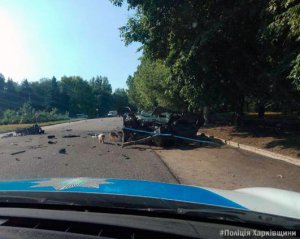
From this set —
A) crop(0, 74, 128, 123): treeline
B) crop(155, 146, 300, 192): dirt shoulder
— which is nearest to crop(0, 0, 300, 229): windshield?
crop(155, 146, 300, 192): dirt shoulder

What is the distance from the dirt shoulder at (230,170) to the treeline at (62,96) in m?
102

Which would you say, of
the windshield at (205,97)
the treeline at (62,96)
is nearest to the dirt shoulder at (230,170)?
the windshield at (205,97)

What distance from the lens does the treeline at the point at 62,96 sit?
130500mm

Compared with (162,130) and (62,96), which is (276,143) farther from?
(62,96)

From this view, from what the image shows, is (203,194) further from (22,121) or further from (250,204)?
(22,121)

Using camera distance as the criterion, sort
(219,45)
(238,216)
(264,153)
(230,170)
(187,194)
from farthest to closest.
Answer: (219,45) → (264,153) → (230,170) → (187,194) → (238,216)

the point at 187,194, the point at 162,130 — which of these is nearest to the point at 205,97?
the point at 162,130

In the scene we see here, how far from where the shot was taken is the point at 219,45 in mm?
18906

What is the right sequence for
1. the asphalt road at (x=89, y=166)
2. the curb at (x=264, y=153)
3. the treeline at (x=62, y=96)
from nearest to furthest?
the asphalt road at (x=89, y=166), the curb at (x=264, y=153), the treeline at (x=62, y=96)

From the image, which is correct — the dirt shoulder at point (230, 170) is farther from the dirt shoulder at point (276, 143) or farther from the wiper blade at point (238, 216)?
the wiper blade at point (238, 216)

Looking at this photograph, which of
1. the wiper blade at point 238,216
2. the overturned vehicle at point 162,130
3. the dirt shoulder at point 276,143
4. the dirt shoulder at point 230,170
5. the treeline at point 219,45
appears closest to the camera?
the wiper blade at point 238,216

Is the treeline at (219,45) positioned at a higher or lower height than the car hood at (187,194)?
higher

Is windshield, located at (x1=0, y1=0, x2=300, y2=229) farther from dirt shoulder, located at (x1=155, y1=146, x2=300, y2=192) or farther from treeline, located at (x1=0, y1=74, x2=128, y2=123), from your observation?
treeline, located at (x1=0, y1=74, x2=128, y2=123)

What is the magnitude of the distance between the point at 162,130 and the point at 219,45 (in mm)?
4368
